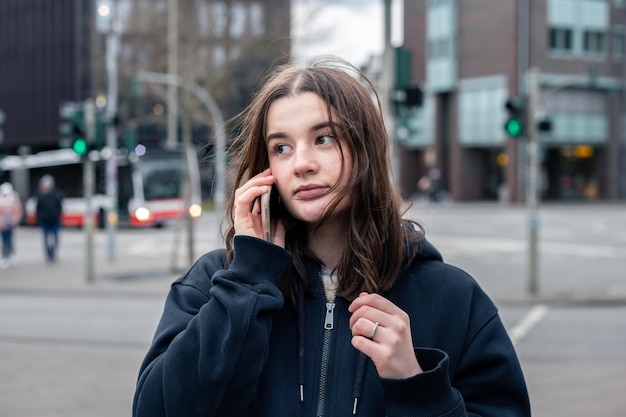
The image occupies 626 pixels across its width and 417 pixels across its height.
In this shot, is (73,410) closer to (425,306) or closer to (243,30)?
(425,306)

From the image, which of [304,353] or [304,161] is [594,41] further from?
[304,353]

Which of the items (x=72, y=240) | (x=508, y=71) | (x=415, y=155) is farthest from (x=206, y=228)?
(x=415, y=155)

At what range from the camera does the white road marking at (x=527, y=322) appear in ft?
29.7

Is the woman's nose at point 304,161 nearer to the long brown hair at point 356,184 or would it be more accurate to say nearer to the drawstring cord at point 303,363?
the long brown hair at point 356,184

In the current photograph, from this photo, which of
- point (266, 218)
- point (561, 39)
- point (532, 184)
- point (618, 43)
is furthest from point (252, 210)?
point (618, 43)

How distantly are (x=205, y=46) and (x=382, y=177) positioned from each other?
37.1m

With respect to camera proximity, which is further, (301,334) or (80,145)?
(80,145)

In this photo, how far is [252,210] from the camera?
176cm

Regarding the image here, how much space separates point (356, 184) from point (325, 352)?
1.22 feet

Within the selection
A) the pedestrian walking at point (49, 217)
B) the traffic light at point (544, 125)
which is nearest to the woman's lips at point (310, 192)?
the traffic light at point (544, 125)

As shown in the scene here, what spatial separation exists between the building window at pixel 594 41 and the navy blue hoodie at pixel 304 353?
167 ft

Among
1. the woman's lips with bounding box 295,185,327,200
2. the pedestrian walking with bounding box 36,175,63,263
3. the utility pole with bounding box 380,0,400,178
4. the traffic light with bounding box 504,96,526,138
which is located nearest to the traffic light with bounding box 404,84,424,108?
the utility pole with bounding box 380,0,400,178

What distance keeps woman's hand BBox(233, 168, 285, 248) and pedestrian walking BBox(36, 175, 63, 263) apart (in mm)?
17536

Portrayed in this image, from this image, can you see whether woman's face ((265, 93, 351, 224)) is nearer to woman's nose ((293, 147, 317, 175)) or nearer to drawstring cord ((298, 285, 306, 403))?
woman's nose ((293, 147, 317, 175))
